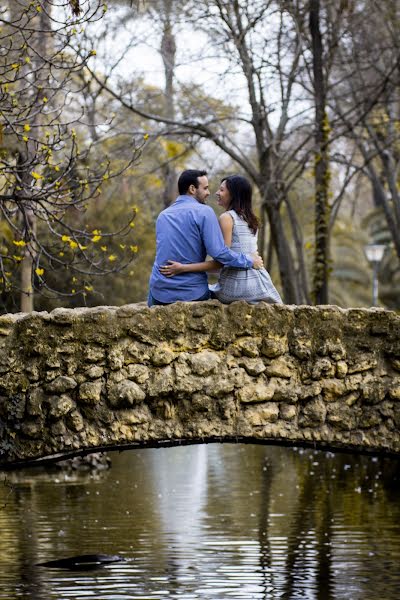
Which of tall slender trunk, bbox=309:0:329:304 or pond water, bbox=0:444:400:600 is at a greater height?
tall slender trunk, bbox=309:0:329:304

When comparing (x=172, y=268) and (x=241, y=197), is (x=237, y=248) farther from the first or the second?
(x=172, y=268)

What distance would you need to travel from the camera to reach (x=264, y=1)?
18.2 m

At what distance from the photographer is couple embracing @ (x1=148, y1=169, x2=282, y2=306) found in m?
8.55

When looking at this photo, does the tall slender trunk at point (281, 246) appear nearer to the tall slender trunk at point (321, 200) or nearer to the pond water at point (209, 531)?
the tall slender trunk at point (321, 200)

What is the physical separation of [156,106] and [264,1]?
7.12 m

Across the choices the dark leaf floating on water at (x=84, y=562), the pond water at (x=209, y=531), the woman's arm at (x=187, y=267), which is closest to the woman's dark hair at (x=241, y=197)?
the woman's arm at (x=187, y=267)

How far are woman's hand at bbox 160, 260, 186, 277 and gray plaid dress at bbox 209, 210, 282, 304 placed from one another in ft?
1.04

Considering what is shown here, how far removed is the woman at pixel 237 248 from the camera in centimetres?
858

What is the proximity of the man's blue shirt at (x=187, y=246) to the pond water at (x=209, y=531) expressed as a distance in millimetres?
1969

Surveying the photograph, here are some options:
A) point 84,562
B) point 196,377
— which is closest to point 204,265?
point 196,377

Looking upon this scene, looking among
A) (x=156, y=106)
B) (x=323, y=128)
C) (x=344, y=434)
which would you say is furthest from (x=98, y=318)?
(x=156, y=106)

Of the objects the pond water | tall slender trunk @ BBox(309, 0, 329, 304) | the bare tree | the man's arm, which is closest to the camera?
the man's arm

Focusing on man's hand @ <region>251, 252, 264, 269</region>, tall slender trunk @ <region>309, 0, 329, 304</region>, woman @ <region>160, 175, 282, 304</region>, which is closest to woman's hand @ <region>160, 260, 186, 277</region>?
woman @ <region>160, 175, 282, 304</region>

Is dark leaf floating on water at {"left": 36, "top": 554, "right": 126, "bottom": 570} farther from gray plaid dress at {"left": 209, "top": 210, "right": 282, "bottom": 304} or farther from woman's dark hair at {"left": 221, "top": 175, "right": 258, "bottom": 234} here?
woman's dark hair at {"left": 221, "top": 175, "right": 258, "bottom": 234}
